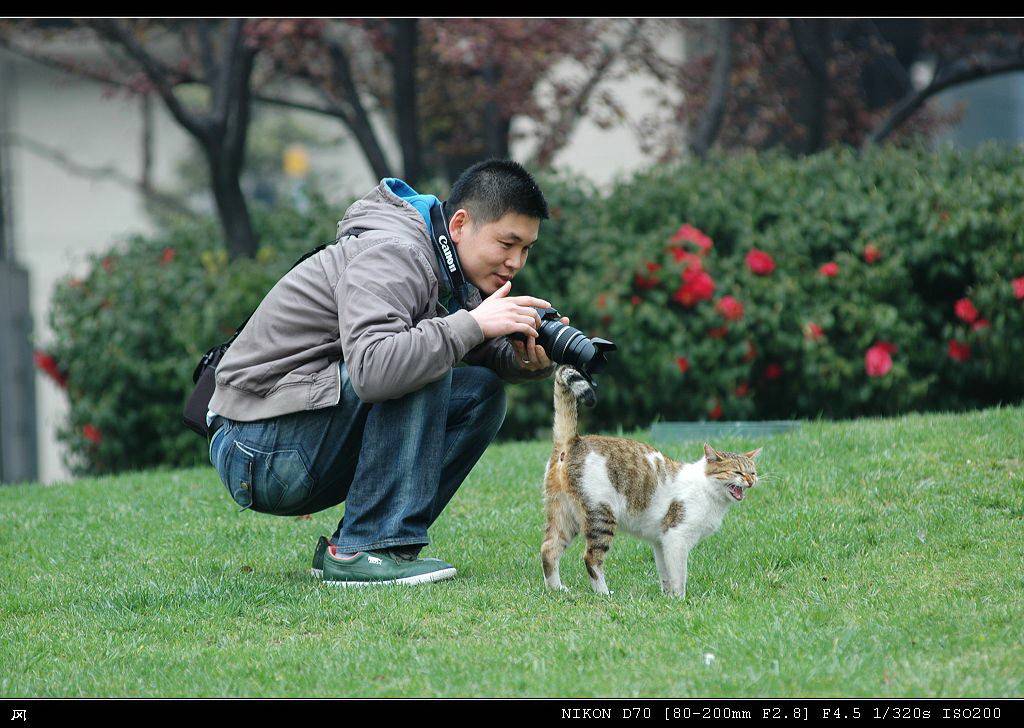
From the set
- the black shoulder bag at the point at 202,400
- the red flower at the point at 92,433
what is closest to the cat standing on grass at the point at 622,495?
the black shoulder bag at the point at 202,400

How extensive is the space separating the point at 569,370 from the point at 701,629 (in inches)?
38.8

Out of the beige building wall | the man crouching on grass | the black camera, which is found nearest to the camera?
the black camera

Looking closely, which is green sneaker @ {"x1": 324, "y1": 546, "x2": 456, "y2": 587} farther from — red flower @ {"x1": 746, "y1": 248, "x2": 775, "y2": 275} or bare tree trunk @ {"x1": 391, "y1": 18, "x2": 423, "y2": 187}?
bare tree trunk @ {"x1": 391, "y1": 18, "x2": 423, "y2": 187}

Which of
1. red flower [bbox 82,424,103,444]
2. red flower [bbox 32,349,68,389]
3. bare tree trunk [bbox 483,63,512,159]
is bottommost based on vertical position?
red flower [bbox 82,424,103,444]

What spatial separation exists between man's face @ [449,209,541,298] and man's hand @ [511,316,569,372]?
230mm

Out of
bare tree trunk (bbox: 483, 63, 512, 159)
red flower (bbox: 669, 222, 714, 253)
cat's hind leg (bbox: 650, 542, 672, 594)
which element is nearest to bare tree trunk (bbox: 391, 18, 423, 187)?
bare tree trunk (bbox: 483, 63, 512, 159)

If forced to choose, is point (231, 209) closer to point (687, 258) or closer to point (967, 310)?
point (687, 258)

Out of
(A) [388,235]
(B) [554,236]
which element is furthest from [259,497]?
(B) [554,236]

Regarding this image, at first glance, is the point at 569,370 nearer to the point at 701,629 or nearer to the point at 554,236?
the point at 701,629

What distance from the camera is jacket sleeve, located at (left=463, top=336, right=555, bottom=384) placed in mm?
4445

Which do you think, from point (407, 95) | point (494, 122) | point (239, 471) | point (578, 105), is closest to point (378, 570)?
point (239, 471)

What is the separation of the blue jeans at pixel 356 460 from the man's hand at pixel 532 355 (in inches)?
10.4

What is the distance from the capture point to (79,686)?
3330 millimetres

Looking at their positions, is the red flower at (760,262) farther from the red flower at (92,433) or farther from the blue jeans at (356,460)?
the red flower at (92,433)
